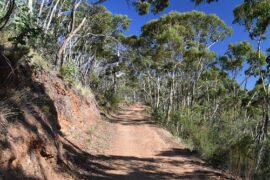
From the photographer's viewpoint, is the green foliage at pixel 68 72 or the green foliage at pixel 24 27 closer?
the green foliage at pixel 24 27

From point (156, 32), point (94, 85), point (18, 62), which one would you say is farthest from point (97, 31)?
point (18, 62)

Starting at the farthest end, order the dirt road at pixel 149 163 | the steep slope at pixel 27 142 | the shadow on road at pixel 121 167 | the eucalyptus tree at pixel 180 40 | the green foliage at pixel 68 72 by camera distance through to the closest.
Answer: the eucalyptus tree at pixel 180 40, the green foliage at pixel 68 72, the dirt road at pixel 149 163, the shadow on road at pixel 121 167, the steep slope at pixel 27 142

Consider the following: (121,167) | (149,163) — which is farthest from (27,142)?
(149,163)

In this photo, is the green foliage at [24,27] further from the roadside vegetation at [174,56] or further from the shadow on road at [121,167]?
the shadow on road at [121,167]

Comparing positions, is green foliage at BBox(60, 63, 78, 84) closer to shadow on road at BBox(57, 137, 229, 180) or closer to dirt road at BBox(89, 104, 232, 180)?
dirt road at BBox(89, 104, 232, 180)

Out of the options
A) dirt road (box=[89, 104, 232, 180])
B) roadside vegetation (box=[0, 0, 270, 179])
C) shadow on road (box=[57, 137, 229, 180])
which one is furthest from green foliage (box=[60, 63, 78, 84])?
shadow on road (box=[57, 137, 229, 180])

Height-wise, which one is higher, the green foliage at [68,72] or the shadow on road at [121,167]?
the green foliage at [68,72]

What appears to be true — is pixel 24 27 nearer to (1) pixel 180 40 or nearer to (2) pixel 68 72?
(2) pixel 68 72

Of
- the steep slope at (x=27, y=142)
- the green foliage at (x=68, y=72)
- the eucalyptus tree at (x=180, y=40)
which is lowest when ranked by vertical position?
the steep slope at (x=27, y=142)

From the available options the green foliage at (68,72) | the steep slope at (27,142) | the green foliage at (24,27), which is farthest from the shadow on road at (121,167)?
the green foliage at (68,72)

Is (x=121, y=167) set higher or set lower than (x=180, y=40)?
lower

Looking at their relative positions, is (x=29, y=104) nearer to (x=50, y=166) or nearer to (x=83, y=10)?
(x=50, y=166)

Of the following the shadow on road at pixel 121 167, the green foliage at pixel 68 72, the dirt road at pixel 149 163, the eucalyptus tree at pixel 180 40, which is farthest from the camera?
Answer: the eucalyptus tree at pixel 180 40

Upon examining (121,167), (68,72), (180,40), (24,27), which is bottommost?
(121,167)
